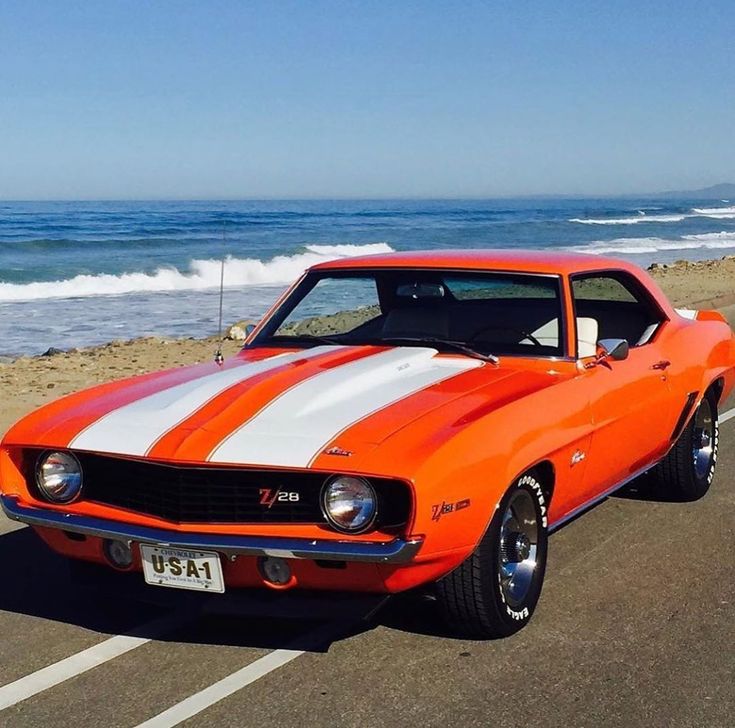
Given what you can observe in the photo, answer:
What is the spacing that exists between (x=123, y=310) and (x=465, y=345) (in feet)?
56.0

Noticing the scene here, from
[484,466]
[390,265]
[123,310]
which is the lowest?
[123,310]

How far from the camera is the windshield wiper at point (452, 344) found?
5.04m

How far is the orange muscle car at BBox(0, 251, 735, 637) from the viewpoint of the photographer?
3.80 m

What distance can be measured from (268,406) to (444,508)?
Result: 0.84m

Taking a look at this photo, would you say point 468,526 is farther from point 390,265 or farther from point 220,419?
point 390,265

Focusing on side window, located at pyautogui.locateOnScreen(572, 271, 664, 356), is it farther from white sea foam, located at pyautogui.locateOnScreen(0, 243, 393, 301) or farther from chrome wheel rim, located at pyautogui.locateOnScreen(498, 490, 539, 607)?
white sea foam, located at pyautogui.locateOnScreen(0, 243, 393, 301)

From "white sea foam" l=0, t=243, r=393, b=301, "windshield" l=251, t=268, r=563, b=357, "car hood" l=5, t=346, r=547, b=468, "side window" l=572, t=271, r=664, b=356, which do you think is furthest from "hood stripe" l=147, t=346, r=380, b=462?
"white sea foam" l=0, t=243, r=393, b=301

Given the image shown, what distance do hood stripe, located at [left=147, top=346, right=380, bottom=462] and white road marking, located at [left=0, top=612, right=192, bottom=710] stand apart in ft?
2.67

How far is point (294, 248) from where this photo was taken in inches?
1534

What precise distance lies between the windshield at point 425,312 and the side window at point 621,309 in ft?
2.42

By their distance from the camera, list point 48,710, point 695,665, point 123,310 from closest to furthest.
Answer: point 48,710, point 695,665, point 123,310

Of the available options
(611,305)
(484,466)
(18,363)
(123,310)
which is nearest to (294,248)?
(123,310)

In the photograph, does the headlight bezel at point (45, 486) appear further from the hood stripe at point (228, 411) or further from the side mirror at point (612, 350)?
the side mirror at point (612, 350)

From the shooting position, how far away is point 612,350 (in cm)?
520
